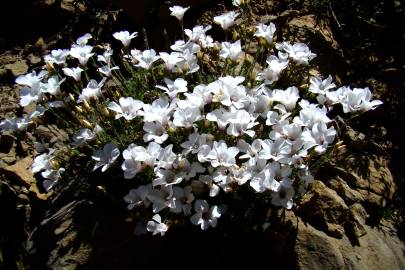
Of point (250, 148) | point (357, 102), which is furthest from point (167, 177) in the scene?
point (357, 102)

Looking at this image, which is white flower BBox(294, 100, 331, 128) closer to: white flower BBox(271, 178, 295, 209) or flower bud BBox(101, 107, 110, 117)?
white flower BBox(271, 178, 295, 209)

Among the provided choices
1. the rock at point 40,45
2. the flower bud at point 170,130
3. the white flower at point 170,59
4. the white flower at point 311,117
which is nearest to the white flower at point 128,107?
the flower bud at point 170,130

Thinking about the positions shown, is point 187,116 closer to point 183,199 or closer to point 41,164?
point 183,199

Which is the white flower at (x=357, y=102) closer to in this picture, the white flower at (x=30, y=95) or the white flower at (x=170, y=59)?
the white flower at (x=170, y=59)

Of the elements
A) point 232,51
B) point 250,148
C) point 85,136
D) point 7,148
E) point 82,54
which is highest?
point 232,51

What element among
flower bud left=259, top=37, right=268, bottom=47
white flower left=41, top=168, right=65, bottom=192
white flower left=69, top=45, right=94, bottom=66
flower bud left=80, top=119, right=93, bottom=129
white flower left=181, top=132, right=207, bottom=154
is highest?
flower bud left=259, top=37, right=268, bottom=47

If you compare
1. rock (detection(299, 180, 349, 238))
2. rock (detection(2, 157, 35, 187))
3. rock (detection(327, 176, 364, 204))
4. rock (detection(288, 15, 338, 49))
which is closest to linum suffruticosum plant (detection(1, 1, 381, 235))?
rock (detection(299, 180, 349, 238))

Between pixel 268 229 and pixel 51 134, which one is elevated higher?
pixel 268 229
